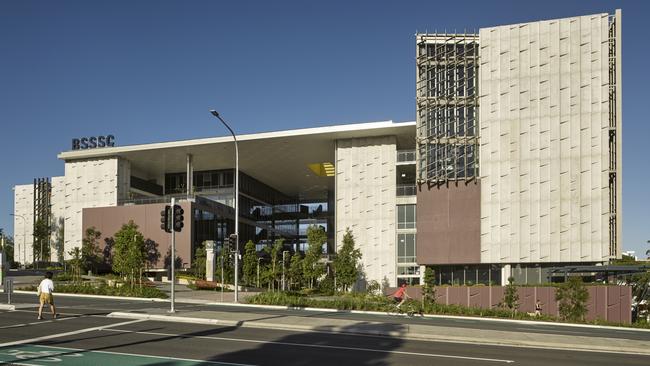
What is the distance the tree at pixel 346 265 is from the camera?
5347cm

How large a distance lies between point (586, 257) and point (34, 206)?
10968cm

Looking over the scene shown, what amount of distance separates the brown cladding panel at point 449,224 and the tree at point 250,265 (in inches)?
631

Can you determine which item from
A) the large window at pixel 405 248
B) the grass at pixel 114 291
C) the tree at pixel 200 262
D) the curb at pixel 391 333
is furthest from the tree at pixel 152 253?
the curb at pixel 391 333

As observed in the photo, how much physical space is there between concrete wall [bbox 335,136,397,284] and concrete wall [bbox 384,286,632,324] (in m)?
16.4

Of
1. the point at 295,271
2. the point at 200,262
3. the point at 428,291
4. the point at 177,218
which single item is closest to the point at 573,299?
the point at 428,291

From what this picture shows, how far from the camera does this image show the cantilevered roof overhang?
59.9m

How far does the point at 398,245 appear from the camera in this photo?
59.0 metres

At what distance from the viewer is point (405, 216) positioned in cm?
5900

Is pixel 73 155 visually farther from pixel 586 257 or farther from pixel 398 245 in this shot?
pixel 586 257

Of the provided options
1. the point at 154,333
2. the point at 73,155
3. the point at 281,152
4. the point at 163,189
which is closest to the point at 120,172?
the point at 73,155

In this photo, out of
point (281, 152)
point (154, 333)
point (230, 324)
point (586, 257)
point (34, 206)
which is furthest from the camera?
point (34, 206)

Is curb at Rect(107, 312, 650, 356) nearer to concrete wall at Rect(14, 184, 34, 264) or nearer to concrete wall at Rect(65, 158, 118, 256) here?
concrete wall at Rect(65, 158, 118, 256)

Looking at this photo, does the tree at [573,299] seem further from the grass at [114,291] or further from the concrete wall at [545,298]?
the grass at [114,291]

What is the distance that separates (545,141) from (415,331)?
37.2 m
